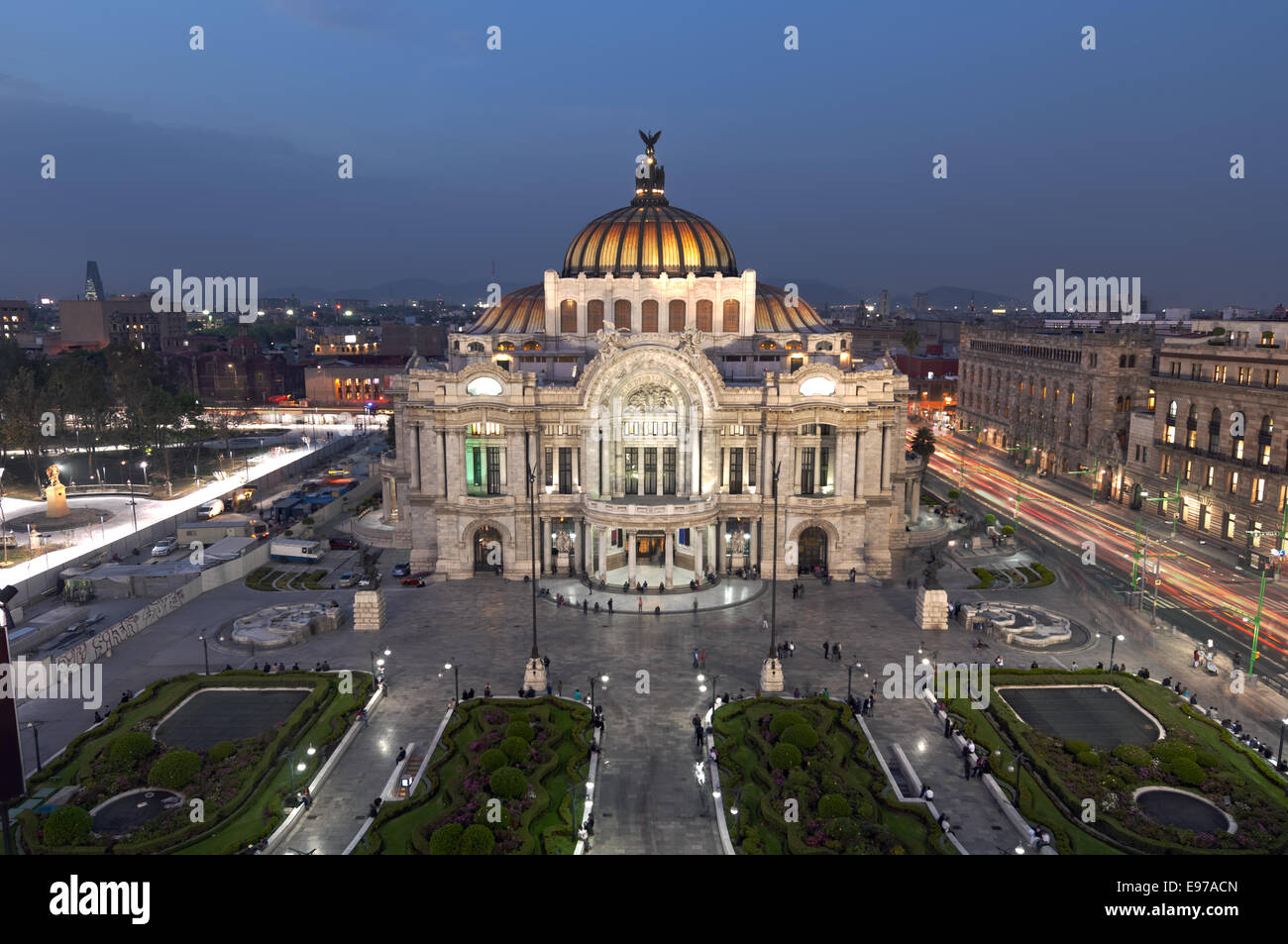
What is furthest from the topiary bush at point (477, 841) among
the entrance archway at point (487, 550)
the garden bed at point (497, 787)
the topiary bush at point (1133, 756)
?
the entrance archway at point (487, 550)

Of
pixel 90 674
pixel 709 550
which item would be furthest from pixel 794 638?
pixel 90 674

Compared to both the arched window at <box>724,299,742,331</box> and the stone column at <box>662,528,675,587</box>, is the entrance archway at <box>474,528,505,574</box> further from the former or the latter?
the arched window at <box>724,299,742,331</box>

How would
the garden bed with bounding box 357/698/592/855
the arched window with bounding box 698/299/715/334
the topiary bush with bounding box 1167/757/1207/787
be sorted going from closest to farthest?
the garden bed with bounding box 357/698/592/855 < the topiary bush with bounding box 1167/757/1207/787 < the arched window with bounding box 698/299/715/334

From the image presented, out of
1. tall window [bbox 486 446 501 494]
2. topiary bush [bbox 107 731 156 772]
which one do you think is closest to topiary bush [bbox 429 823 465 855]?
topiary bush [bbox 107 731 156 772]

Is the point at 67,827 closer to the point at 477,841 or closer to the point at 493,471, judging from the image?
the point at 477,841

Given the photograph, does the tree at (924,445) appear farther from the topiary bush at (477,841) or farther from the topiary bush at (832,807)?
the topiary bush at (477,841)

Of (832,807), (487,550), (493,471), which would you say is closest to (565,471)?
(493,471)
